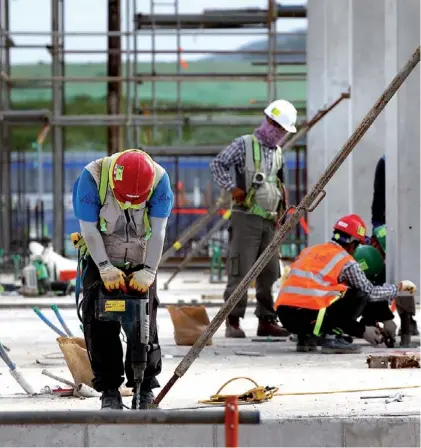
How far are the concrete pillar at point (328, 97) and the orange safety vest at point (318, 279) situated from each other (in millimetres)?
6752

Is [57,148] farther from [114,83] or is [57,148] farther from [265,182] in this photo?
[265,182]

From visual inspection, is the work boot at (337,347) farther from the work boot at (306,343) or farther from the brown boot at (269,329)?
the brown boot at (269,329)

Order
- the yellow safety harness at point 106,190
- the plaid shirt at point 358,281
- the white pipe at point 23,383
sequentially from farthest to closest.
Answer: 1. the plaid shirt at point 358,281
2. the white pipe at point 23,383
3. the yellow safety harness at point 106,190

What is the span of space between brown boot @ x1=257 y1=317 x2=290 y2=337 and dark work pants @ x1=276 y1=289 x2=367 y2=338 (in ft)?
4.35

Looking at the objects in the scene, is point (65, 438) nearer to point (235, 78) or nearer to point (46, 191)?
point (235, 78)

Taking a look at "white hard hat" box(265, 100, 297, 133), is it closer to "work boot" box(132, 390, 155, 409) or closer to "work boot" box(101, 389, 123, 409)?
"work boot" box(132, 390, 155, 409)

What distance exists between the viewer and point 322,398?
28.0 ft

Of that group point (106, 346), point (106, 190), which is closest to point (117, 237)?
point (106, 190)

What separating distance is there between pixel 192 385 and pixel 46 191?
34.9 m

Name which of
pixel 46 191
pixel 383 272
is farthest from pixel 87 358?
pixel 46 191

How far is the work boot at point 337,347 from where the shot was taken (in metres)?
11.4

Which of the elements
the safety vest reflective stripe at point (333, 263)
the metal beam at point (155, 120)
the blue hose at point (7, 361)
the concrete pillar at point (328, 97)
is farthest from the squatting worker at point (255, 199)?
the metal beam at point (155, 120)

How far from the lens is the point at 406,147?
13438mm

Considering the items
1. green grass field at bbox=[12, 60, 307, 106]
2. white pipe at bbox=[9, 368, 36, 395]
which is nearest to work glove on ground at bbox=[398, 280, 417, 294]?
white pipe at bbox=[9, 368, 36, 395]
